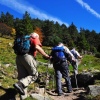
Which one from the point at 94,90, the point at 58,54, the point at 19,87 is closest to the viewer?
the point at 19,87

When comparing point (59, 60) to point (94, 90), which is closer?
point (94, 90)

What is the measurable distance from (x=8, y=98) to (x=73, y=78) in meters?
6.36

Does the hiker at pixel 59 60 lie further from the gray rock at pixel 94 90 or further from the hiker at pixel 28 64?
the hiker at pixel 28 64

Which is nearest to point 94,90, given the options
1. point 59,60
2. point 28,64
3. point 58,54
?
point 59,60

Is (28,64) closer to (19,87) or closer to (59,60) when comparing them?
(19,87)

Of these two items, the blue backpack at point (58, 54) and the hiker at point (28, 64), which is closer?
the hiker at point (28, 64)

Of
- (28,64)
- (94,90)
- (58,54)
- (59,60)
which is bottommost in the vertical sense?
(94,90)

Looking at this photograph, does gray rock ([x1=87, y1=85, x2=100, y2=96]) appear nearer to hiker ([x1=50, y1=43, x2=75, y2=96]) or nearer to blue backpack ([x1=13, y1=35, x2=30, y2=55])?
hiker ([x1=50, y1=43, x2=75, y2=96])

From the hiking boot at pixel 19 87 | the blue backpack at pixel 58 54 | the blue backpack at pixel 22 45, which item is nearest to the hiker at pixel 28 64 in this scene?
the hiking boot at pixel 19 87

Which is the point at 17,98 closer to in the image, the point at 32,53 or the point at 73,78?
the point at 32,53

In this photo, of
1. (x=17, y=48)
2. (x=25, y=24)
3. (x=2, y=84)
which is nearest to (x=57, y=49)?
(x=2, y=84)

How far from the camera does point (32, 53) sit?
815 centimetres

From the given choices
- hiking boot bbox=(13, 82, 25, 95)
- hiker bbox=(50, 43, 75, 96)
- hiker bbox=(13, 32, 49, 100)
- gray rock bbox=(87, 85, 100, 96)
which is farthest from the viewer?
hiker bbox=(50, 43, 75, 96)

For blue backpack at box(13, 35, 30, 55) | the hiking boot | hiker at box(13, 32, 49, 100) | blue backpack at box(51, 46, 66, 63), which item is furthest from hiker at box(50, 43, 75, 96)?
the hiking boot
